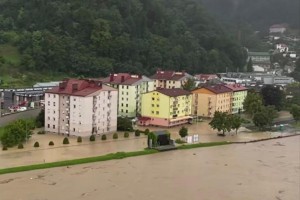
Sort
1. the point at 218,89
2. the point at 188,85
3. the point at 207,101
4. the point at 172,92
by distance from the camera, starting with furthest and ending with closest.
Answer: the point at 188,85, the point at 218,89, the point at 207,101, the point at 172,92

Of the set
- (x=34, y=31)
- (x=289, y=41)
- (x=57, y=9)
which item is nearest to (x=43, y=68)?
(x=34, y=31)

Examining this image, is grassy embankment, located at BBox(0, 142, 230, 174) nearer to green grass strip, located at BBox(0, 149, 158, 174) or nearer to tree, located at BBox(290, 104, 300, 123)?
green grass strip, located at BBox(0, 149, 158, 174)

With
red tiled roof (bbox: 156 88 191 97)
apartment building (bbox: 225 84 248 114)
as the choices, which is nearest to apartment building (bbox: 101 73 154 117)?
red tiled roof (bbox: 156 88 191 97)

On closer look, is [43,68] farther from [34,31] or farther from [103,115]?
[103,115]

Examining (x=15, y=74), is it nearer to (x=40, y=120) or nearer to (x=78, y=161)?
(x=40, y=120)

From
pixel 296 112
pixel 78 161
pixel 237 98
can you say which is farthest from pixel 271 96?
pixel 78 161

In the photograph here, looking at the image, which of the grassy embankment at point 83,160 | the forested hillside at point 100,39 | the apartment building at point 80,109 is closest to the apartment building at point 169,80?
the forested hillside at point 100,39
